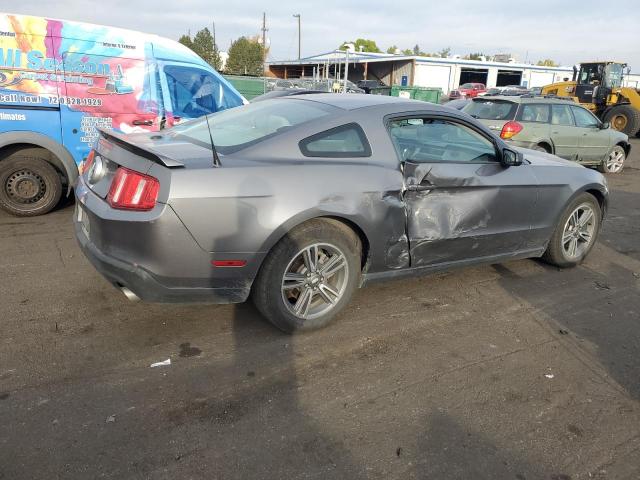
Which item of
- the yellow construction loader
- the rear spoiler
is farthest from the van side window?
the yellow construction loader

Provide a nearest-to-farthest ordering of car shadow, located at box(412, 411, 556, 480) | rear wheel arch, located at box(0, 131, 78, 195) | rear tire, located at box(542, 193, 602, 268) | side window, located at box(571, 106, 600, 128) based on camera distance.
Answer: car shadow, located at box(412, 411, 556, 480) → rear tire, located at box(542, 193, 602, 268) → rear wheel arch, located at box(0, 131, 78, 195) → side window, located at box(571, 106, 600, 128)

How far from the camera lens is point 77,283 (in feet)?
13.5

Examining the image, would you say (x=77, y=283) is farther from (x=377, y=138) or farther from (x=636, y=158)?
(x=636, y=158)

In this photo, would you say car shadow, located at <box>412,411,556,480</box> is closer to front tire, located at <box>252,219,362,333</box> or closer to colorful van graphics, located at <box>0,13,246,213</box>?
front tire, located at <box>252,219,362,333</box>

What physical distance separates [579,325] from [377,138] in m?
2.05

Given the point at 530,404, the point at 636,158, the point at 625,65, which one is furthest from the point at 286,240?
the point at 625,65

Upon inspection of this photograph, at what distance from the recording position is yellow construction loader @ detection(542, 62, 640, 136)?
62.1ft

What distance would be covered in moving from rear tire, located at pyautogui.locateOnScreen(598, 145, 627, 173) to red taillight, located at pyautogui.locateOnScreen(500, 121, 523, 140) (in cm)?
324

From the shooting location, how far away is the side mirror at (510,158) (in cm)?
414

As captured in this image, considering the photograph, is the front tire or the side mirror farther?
the side mirror

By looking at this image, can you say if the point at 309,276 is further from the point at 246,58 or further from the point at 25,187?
the point at 246,58

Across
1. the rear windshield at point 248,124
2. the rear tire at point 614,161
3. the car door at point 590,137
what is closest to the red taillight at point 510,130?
the car door at point 590,137

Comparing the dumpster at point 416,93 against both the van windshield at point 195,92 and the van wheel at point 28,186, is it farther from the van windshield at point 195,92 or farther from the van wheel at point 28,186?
the van wheel at point 28,186

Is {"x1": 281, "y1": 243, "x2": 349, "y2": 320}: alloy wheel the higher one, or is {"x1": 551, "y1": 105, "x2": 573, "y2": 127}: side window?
{"x1": 551, "y1": 105, "x2": 573, "y2": 127}: side window
